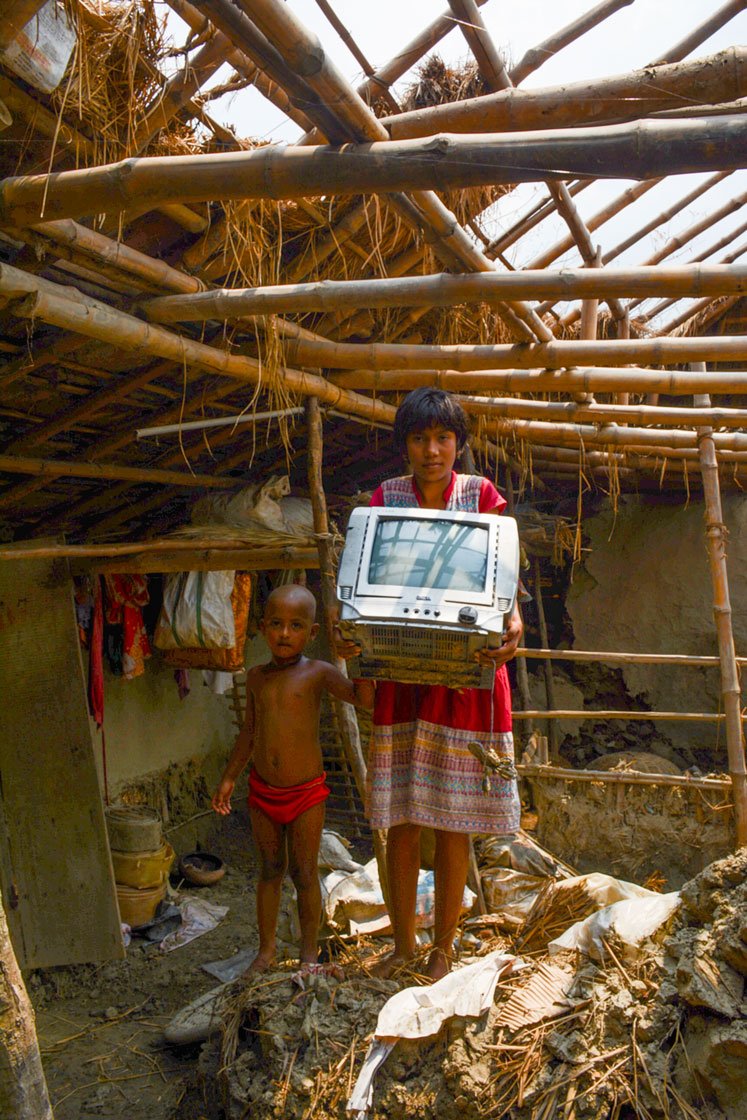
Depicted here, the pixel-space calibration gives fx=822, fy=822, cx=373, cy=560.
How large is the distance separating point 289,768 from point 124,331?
5.42ft

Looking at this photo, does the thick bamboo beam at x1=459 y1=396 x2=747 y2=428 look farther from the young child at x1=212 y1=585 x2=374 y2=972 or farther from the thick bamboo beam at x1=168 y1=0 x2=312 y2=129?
the thick bamboo beam at x1=168 y1=0 x2=312 y2=129

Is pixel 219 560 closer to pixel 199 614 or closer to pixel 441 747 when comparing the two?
pixel 199 614

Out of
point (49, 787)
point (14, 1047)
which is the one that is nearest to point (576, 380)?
point (14, 1047)

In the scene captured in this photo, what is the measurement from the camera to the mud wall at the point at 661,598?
23.5 feet

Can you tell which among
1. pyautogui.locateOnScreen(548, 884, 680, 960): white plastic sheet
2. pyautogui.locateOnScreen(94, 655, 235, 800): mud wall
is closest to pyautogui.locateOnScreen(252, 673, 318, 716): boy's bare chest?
pyautogui.locateOnScreen(548, 884, 680, 960): white plastic sheet

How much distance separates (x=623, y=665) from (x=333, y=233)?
555 cm

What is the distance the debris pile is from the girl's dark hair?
145cm

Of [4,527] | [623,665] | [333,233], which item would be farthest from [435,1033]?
[623,665]

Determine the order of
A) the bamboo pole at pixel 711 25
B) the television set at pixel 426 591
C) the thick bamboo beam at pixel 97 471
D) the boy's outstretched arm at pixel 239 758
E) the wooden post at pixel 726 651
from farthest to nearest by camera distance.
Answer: the wooden post at pixel 726 651
the thick bamboo beam at pixel 97 471
the bamboo pole at pixel 711 25
the boy's outstretched arm at pixel 239 758
the television set at pixel 426 591

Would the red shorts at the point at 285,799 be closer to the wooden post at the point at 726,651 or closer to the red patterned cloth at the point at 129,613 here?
the red patterned cloth at the point at 129,613

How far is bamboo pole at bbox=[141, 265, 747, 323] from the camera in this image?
7.54ft

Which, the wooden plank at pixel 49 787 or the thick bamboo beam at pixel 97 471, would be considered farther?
the wooden plank at pixel 49 787

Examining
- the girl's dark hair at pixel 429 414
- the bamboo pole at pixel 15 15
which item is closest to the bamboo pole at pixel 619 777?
the girl's dark hair at pixel 429 414

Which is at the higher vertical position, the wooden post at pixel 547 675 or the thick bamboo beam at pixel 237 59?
the thick bamboo beam at pixel 237 59
